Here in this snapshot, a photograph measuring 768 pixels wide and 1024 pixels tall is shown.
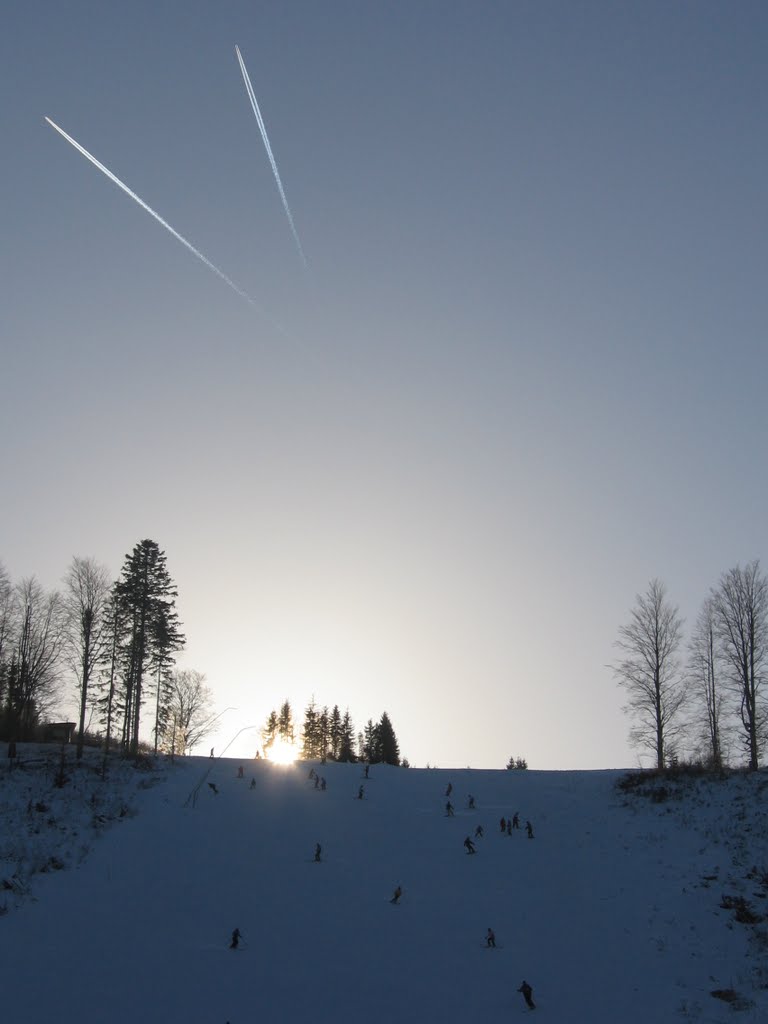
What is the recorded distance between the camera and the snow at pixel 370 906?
55.6ft

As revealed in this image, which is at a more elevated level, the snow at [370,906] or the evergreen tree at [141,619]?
the evergreen tree at [141,619]

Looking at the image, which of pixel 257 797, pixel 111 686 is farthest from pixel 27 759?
pixel 257 797

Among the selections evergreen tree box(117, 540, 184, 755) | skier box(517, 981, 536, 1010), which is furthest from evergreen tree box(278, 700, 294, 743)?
skier box(517, 981, 536, 1010)

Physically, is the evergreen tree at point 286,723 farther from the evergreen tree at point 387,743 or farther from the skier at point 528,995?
the skier at point 528,995

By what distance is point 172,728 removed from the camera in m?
73.7

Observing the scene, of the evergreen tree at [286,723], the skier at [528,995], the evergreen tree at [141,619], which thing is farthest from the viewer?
the evergreen tree at [286,723]

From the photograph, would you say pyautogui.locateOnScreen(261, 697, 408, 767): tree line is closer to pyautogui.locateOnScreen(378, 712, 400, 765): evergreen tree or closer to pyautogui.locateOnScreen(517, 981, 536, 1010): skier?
pyautogui.locateOnScreen(378, 712, 400, 765): evergreen tree

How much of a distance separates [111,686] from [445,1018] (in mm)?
35517

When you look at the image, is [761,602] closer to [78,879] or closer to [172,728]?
[78,879]

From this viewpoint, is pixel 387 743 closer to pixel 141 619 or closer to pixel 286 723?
pixel 286 723

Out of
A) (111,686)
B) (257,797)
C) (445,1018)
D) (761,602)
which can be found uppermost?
(761,602)

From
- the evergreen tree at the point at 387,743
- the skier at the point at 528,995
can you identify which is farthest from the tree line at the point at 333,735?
the skier at the point at 528,995

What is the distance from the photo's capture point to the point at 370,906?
22.6 metres

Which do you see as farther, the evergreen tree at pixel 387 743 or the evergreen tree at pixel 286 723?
the evergreen tree at pixel 286 723
